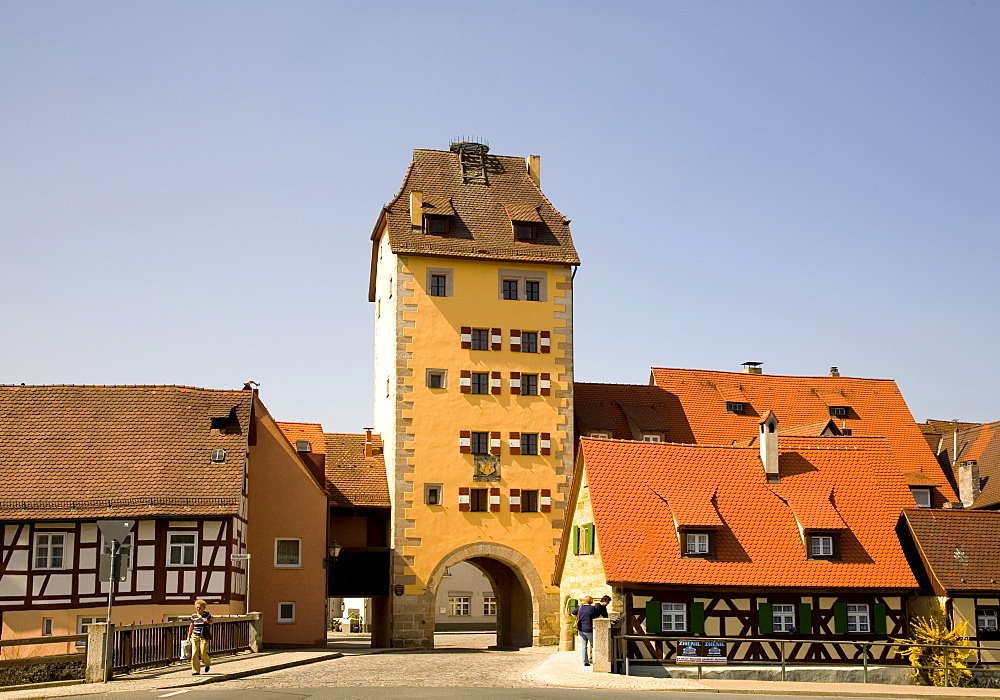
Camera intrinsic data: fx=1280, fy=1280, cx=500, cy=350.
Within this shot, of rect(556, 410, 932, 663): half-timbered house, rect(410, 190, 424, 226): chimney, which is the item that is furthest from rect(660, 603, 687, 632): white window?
rect(410, 190, 424, 226): chimney

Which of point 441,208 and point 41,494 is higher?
point 441,208

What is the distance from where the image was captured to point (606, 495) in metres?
34.9

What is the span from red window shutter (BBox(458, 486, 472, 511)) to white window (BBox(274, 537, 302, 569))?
18.8 feet

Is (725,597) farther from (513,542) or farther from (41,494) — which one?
(41,494)

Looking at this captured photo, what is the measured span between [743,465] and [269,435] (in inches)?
603

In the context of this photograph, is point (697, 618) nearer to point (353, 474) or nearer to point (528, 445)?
point (528, 445)

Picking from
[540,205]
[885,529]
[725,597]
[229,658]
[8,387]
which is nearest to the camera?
[229,658]

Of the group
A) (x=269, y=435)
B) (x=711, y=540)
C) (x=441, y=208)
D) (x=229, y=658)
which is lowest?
(x=229, y=658)

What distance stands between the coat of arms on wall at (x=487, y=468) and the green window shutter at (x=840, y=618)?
13882 mm

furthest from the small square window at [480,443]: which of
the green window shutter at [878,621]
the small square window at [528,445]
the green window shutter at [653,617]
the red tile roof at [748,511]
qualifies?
the green window shutter at [878,621]

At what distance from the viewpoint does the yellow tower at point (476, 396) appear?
4378 centimetres

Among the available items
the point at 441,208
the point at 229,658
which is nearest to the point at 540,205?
the point at 441,208

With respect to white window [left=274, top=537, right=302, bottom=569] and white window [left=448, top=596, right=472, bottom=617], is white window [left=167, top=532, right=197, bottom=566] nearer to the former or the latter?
white window [left=274, top=537, right=302, bottom=569]

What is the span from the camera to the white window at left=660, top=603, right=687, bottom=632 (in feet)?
109
